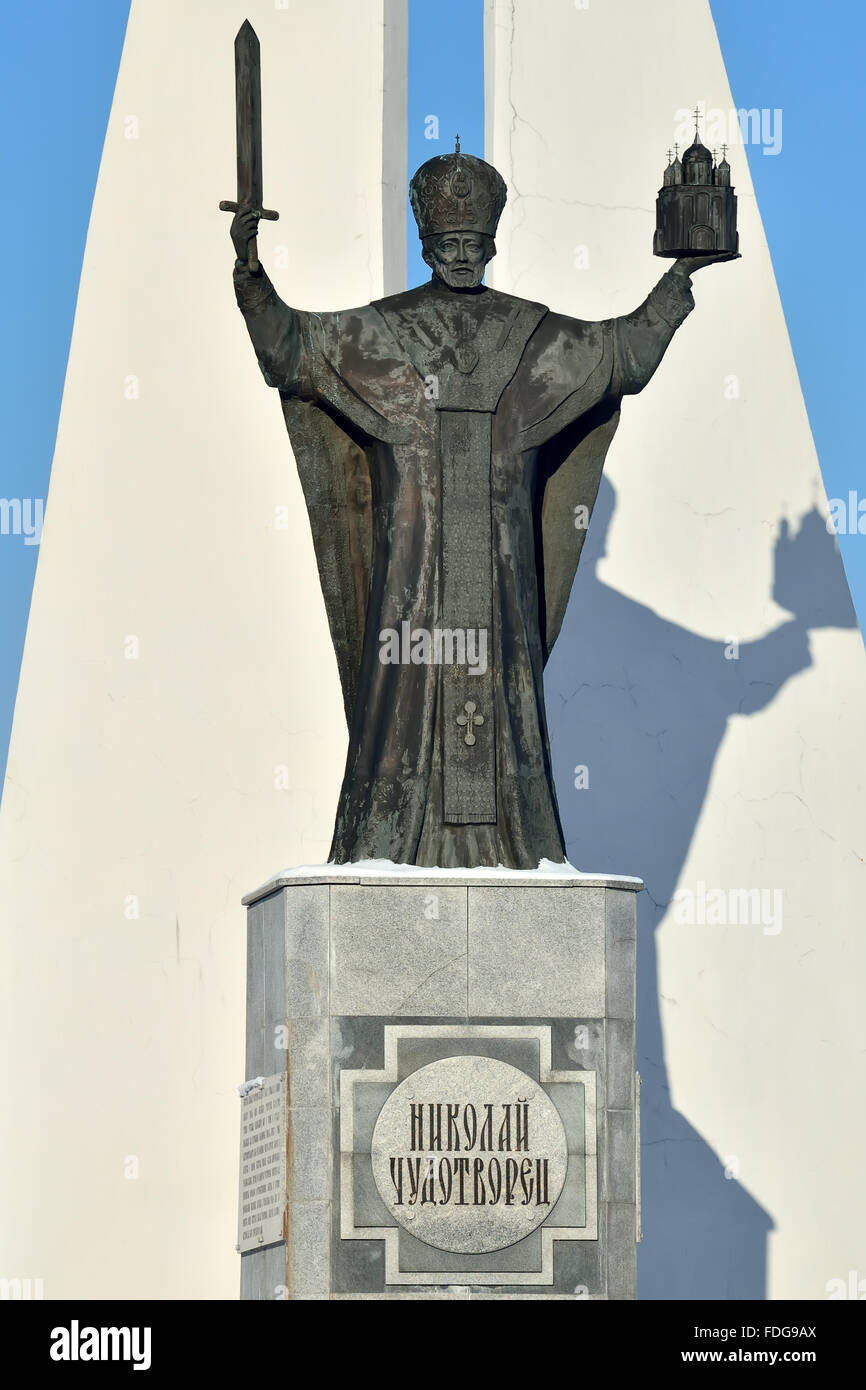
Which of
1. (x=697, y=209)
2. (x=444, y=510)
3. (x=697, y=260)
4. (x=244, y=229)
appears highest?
(x=697, y=209)

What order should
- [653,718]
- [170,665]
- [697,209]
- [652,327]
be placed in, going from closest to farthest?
[697,209] → [652,327] → [170,665] → [653,718]

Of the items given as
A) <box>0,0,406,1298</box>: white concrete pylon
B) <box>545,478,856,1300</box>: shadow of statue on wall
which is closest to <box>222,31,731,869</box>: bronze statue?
<box>0,0,406,1298</box>: white concrete pylon

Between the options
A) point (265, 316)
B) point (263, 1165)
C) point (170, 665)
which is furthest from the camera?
point (170, 665)

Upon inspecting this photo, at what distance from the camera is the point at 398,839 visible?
1061cm

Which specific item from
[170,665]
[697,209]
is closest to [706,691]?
[170,665]

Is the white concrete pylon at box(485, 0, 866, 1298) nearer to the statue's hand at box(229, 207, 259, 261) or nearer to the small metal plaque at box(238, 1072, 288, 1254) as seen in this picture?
the small metal plaque at box(238, 1072, 288, 1254)

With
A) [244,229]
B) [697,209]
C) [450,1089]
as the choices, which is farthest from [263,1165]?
[697,209]

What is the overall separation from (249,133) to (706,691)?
473 centimetres

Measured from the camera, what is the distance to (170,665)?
46.6 ft

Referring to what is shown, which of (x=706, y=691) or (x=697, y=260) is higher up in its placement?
(x=697, y=260)

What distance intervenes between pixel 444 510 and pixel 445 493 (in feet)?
0.21

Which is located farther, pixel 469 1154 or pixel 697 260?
pixel 697 260

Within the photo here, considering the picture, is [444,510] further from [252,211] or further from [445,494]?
[252,211]
